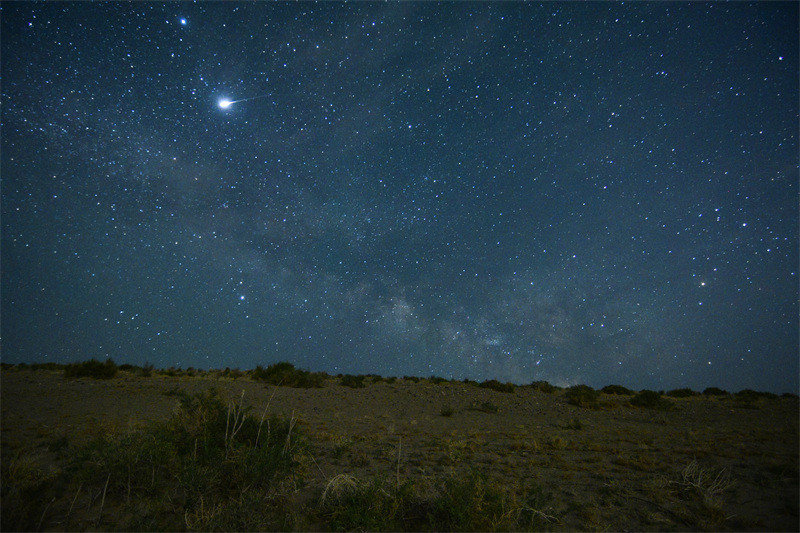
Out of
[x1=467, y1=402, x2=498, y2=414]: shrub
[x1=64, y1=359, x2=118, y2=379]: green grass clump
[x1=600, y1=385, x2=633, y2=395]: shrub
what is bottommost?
[x1=64, y1=359, x2=118, y2=379]: green grass clump

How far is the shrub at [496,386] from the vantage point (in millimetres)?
24131

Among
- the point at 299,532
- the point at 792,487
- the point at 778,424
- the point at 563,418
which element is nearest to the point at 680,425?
the point at 778,424

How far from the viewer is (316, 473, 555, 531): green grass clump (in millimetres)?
4934

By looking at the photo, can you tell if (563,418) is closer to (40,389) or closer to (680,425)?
(680,425)

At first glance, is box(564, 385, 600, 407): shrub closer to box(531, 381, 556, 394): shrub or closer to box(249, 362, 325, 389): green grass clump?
box(531, 381, 556, 394): shrub

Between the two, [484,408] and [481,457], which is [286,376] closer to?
[484,408]

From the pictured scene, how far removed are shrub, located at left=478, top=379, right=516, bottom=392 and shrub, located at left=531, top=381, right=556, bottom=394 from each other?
8.50ft

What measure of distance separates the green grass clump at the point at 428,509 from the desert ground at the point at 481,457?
0.06 m

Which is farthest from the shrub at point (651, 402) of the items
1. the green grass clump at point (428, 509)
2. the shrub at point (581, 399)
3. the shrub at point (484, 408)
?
the green grass clump at point (428, 509)

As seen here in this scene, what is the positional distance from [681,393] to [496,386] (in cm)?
1572

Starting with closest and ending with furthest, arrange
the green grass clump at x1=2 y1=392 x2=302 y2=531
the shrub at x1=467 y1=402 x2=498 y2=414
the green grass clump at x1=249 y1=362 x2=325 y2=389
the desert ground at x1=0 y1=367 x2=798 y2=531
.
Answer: the green grass clump at x1=2 y1=392 x2=302 y2=531
the desert ground at x1=0 y1=367 x2=798 y2=531
the shrub at x1=467 y1=402 x2=498 y2=414
the green grass clump at x1=249 y1=362 x2=325 y2=389

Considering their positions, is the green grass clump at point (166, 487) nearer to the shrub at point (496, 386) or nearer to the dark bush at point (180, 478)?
the dark bush at point (180, 478)

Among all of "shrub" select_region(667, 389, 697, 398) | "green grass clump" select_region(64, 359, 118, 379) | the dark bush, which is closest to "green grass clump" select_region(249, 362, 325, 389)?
"green grass clump" select_region(64, 359, 118, 379)

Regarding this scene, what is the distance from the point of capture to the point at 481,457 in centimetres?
852
